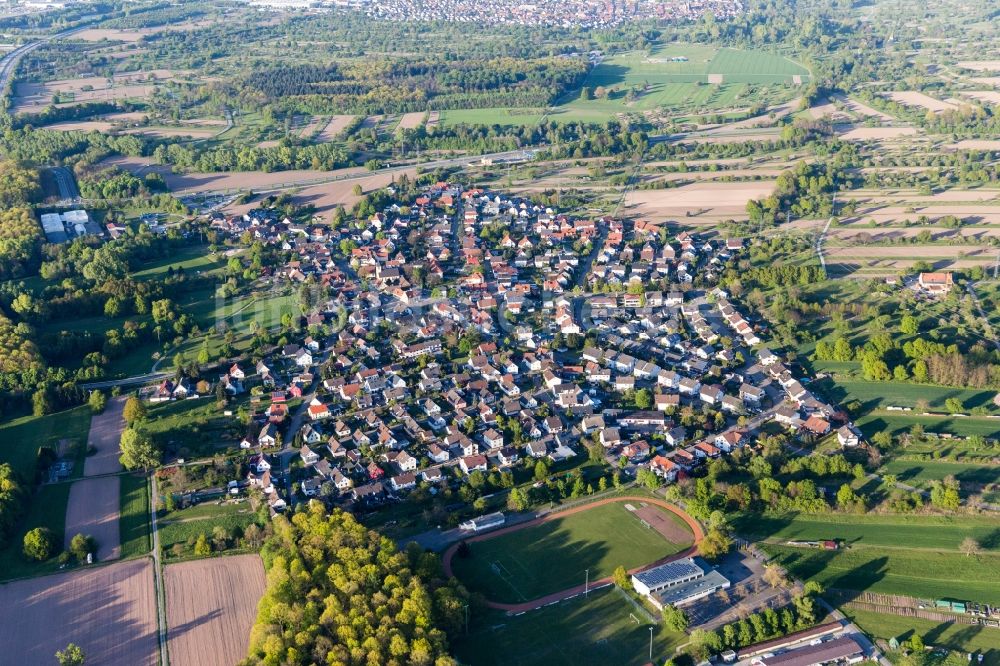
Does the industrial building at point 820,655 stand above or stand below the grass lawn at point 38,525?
below

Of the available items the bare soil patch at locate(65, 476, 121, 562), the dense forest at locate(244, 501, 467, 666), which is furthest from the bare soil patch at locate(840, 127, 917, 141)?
the bare soil patch at locate(65, 476, 121, 562)

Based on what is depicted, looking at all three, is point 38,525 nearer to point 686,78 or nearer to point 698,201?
point 698,201

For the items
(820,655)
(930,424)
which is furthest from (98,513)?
(930,424)

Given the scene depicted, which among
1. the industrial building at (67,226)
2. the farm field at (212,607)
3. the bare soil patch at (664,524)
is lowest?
the bare soil patch at (664,524)

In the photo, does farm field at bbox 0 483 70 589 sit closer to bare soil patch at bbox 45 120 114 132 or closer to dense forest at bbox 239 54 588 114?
bare soil patch at bbox 45 120 114 132

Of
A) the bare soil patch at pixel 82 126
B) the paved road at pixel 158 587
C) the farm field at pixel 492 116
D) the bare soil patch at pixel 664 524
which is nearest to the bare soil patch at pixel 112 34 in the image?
the bare soil patch at pixel 82 126

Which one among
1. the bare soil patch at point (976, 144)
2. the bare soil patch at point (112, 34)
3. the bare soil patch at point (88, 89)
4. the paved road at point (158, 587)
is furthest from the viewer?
the bare soil patch at point (112, 34)

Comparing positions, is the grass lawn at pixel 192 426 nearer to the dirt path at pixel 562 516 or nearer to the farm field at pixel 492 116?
the dirt path at pixel 562 516
